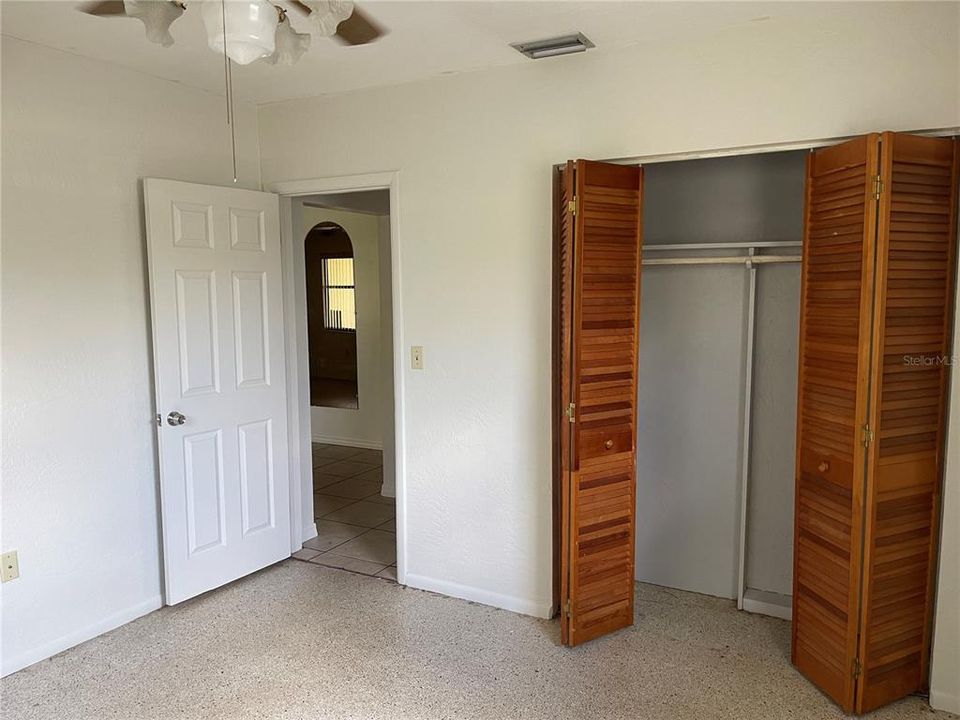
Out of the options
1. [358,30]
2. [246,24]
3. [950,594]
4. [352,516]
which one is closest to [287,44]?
[246,24]

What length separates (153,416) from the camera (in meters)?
3.19

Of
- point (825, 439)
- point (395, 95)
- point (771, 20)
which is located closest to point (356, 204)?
point (395, 95)

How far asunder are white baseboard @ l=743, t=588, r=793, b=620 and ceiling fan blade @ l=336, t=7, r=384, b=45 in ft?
9.24

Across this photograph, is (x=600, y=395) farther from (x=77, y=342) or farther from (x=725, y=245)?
(x=77, y=342)

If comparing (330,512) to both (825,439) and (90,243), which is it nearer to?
(90,243)

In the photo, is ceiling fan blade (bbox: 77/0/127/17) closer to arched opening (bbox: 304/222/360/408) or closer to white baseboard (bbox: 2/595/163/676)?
white baseboard (bbox: 2/595/163/676)

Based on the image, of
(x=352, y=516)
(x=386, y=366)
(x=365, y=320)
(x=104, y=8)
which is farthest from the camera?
(x=365, y=320)

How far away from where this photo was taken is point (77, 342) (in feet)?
9.42

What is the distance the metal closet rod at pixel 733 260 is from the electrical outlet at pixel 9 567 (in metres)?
2.87

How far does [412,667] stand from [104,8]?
8.49 feet

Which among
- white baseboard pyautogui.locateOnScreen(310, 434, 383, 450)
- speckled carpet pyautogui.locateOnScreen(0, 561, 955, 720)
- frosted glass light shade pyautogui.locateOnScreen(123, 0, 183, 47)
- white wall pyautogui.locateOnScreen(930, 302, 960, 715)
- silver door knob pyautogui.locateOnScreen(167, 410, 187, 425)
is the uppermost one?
frosted glass light shade pyautogui.locateOnScreen(123, 0, 183, 47)

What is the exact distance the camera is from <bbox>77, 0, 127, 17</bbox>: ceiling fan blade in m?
2.31

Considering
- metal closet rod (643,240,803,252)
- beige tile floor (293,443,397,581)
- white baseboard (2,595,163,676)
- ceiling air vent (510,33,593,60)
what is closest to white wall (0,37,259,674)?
white baseboard (2,595,163,676)

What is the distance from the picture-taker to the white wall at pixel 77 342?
2674mm
